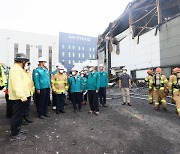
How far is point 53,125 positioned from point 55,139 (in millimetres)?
985

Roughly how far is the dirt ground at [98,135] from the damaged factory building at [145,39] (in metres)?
6.44

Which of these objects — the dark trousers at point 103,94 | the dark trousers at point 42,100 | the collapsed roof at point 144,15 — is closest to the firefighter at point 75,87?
the dark trousers at point 42,100

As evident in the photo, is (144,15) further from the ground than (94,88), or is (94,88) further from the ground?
(144,15)

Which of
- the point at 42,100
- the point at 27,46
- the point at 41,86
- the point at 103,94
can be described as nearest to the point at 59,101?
the point at 42,100

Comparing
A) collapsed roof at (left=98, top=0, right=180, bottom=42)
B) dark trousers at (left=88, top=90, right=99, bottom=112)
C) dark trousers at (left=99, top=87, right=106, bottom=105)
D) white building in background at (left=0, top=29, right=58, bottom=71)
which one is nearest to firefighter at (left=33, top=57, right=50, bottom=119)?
dark trousers at (left=88, top=90, right=99, bottom=112)

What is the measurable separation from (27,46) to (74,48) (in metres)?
18.9

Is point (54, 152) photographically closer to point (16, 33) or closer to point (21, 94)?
point (21, 94)

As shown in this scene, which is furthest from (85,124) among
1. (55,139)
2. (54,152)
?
(54,152)

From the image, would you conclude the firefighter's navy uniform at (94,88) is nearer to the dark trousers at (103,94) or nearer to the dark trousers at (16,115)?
the dark trousers at (103,94)

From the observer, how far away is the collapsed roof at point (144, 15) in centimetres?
1230

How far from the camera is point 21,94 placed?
378 centimetres

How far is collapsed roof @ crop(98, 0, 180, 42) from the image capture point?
1230 centimetres

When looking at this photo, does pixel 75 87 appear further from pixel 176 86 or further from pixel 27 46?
pixel 27 46

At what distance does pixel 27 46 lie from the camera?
134 feet
